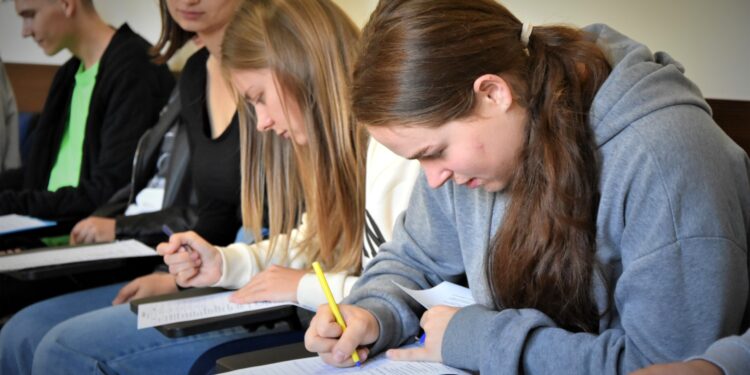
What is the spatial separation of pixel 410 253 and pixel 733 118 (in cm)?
54

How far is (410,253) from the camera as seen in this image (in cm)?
131

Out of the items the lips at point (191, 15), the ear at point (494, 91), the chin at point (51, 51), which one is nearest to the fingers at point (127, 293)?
the lips at point (191, 15)

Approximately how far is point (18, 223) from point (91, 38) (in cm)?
81

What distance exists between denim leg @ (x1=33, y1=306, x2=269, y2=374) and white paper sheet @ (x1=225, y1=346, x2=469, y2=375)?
0.35 m

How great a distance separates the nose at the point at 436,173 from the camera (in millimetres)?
1059

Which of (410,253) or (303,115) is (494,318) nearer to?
(410,253)

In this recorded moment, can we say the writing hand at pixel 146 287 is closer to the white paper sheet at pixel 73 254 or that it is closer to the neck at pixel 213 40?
the white paper sheet at pixel 73 254

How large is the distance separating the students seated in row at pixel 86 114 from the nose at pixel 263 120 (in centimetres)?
104

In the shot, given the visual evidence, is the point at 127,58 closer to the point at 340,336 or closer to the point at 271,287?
the point at 271,287

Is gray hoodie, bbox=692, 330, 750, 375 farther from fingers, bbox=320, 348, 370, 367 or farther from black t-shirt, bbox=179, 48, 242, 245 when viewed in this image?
black t-shirt, bbox=179, 48, 242, 245

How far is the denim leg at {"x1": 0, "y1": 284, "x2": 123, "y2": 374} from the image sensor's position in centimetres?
183

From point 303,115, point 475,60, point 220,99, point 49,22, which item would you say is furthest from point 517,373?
point 49,22

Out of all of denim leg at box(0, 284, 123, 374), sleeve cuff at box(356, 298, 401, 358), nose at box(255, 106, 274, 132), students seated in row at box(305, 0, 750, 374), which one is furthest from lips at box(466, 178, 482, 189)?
denim leg at box(0, 284, 123, 374)

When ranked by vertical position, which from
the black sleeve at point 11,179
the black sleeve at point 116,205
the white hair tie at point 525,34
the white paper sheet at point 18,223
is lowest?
the black sleeve at point 11,179
